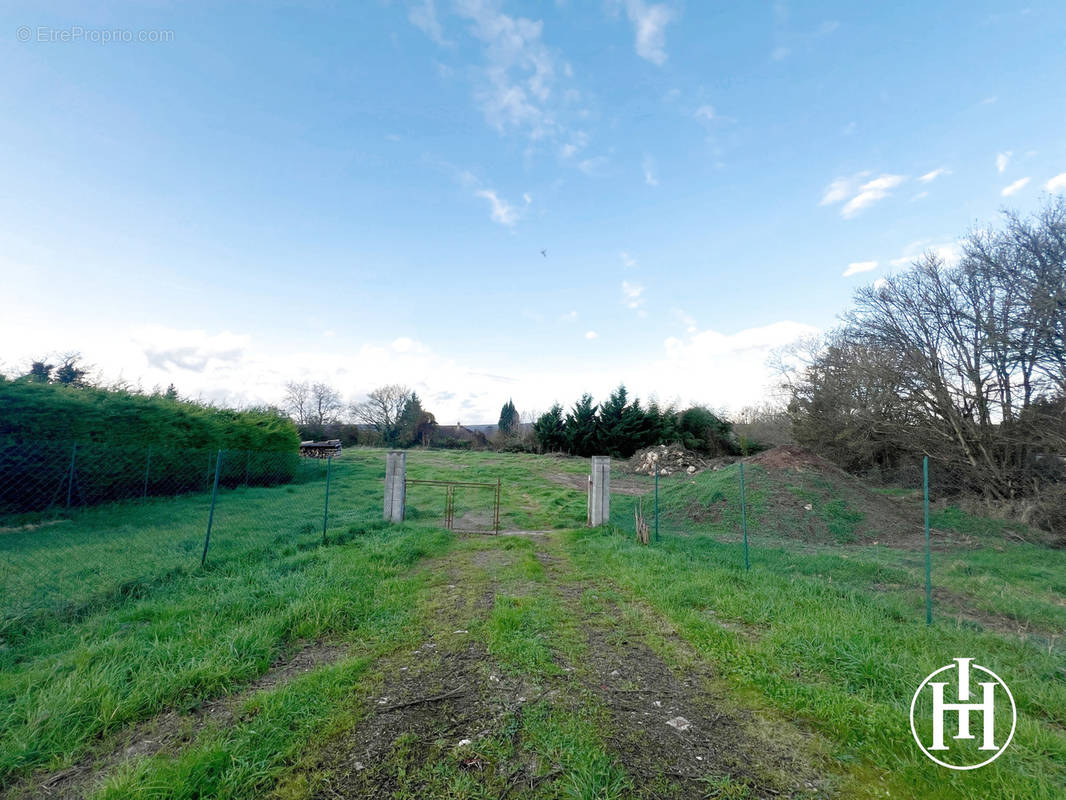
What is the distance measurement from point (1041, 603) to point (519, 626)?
22.4ft

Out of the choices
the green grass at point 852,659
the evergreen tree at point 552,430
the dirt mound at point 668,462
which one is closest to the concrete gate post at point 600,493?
the green grass at point 852,659

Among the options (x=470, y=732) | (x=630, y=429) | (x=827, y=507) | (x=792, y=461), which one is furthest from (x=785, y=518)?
(x=630, y=429)

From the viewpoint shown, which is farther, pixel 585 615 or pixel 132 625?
pixel 585 615

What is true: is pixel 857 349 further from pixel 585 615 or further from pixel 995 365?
pixel 585 615

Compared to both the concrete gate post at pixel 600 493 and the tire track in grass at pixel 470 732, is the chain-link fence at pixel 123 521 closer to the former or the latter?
the tire track in grass at pixel 470 732

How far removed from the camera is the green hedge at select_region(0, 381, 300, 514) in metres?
8.45

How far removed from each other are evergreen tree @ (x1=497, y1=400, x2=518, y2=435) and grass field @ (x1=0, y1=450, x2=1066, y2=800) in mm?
37827

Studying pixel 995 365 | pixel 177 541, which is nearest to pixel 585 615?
pixel 177 541

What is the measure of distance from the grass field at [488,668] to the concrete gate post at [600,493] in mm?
2373

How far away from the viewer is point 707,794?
234cm

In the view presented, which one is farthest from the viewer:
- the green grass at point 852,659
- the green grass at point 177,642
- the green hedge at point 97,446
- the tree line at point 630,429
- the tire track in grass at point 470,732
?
the tree line at point 630,429

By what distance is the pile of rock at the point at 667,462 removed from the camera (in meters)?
25.5

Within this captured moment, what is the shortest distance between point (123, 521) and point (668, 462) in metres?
23.6

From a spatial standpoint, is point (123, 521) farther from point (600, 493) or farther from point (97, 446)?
point (600, 493)
